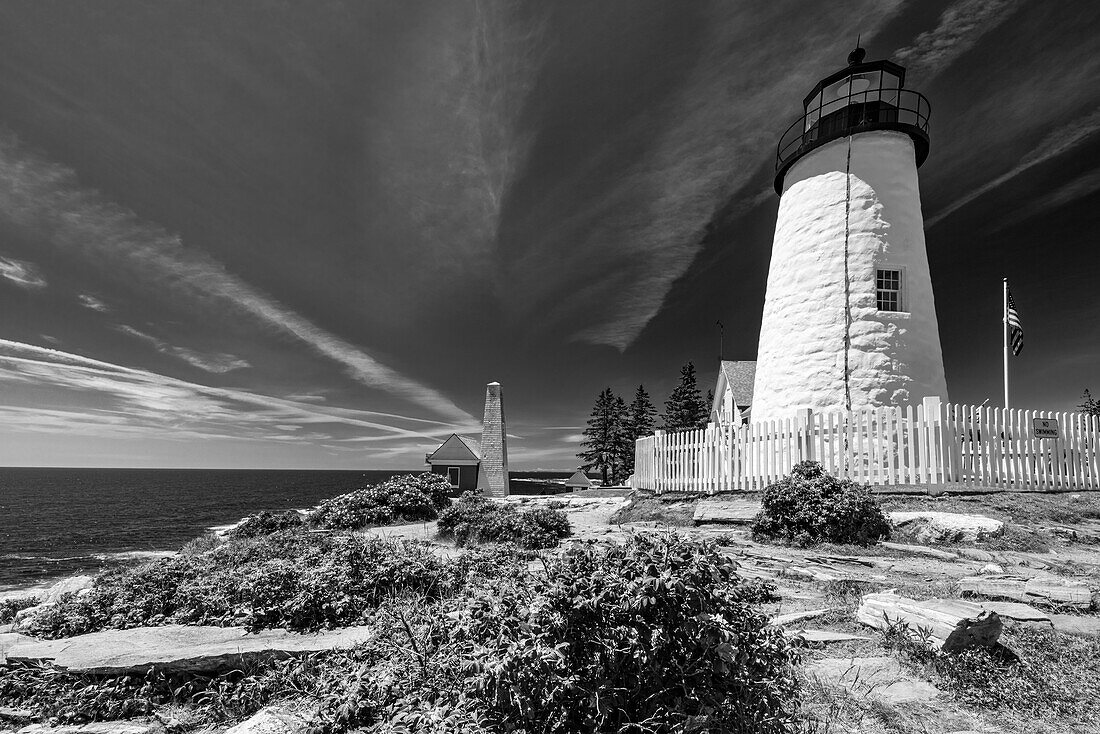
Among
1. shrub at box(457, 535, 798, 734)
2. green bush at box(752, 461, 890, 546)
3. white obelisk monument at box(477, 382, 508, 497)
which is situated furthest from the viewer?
white obelisk monument at box(477, 382, 508, 497)

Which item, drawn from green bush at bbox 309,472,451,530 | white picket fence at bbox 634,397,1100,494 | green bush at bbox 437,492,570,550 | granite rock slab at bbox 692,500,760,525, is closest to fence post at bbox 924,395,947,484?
white picket fence at bbox 634,397,1100,494

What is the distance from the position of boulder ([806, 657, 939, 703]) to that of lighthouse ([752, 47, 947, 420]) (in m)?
10.2

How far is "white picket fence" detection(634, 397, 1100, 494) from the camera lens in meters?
10.6

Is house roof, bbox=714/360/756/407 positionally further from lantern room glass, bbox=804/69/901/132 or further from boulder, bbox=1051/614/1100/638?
boulder, bbox=1051/614/1100/638

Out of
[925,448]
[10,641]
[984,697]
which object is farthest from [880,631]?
[925,448]

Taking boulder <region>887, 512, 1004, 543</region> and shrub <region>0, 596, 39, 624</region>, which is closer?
shrub <region>0, 596, 39, 624</region>

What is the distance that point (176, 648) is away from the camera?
389 cm

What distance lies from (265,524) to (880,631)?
45.2 feet

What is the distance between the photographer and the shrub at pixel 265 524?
12688 mm

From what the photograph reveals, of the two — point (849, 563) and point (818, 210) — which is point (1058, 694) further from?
point (818, 210)

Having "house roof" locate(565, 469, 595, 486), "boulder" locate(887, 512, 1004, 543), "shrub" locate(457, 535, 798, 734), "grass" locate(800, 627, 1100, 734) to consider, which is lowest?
"house roof" locate(565, 469, 595, 486)

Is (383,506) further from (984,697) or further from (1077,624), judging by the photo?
(1077,624)

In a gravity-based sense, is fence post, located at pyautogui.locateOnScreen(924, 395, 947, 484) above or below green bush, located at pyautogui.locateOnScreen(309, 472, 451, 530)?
above

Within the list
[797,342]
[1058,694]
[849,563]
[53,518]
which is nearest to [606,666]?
[1058,694]
